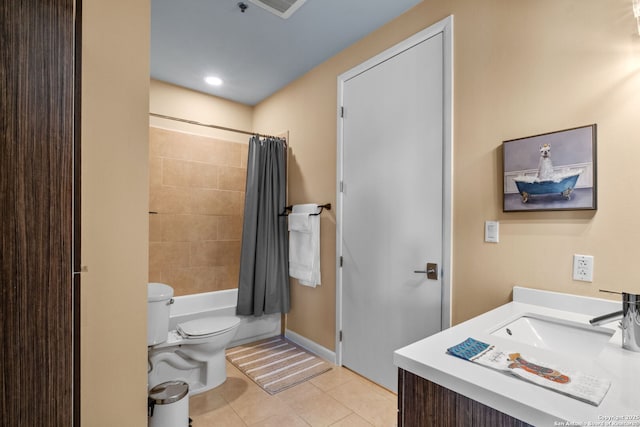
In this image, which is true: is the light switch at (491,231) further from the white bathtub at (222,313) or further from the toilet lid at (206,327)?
the white bathtub at (222,313)

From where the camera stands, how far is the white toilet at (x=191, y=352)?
2076mm

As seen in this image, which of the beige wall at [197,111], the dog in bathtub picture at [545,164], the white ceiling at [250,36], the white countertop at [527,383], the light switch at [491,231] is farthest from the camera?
the beige wall at [197,111]

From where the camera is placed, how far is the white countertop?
65cm

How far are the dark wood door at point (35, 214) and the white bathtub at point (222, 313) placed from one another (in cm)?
255

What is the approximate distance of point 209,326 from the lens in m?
2.32

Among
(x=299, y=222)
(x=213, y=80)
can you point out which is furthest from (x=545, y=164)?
(x=213, y=80)

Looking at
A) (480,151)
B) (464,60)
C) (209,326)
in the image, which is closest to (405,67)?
(464,60)

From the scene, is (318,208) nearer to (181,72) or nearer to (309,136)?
(309,136)

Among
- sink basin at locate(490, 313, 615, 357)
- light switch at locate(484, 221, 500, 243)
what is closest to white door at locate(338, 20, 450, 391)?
light switch at locate(484, 221, 500, 243)

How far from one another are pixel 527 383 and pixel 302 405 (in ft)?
5.46

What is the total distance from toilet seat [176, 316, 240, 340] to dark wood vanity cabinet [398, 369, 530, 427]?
1669mm

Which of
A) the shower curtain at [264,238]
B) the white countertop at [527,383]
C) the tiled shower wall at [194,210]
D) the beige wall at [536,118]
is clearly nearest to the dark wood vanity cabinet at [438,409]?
the white countertop at [527,383]

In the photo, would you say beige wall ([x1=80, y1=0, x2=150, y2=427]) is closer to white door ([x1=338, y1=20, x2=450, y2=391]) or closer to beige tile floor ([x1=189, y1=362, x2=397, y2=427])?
beige tile floor ([x1=189, y1=362, x2=397, y2=427])

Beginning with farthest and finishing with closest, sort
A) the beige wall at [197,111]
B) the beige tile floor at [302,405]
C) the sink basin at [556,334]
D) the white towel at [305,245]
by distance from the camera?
the beige wall at [197,111] → the white towel at [305,245] → the beige tile floor at [302,405] → the sink basin at [556,334]
